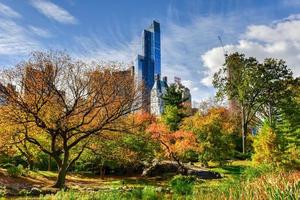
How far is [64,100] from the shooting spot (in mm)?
18562

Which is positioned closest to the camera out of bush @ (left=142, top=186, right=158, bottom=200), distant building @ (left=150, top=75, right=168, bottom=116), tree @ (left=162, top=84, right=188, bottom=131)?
bush @ (left=142, top=186, right=158, bottom=200)

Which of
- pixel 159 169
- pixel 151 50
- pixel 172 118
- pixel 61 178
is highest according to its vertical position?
pixel 151 50

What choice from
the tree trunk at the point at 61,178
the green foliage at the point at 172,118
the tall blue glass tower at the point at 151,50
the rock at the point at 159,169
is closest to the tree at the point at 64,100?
the tree trunk at the point at 61,178

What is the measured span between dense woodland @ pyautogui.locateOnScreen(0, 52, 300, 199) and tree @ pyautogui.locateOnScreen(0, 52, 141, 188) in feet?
0.15

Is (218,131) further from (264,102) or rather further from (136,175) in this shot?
(264,102)

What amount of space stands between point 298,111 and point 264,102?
1056cm

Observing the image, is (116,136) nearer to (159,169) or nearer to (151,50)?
(159,169)

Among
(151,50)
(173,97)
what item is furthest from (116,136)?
(151,50)

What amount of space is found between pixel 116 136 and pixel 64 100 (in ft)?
14.3

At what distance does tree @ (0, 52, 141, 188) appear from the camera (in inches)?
691

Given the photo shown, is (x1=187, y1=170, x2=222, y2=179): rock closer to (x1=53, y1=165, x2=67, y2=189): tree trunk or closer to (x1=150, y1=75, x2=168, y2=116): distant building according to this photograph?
(x1=150, y1=75, x2=168, y2=116): distant building

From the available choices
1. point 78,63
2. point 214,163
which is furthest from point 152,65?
point 78,63

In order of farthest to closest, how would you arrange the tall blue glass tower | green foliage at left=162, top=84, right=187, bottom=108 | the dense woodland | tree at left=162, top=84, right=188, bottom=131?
1. the tall blue glass tower
2. green foliage at left=162, top=84, right=187, bottom=108
3. tree at left=162, top=84, right=188, bottom=131
4. the dense woodland

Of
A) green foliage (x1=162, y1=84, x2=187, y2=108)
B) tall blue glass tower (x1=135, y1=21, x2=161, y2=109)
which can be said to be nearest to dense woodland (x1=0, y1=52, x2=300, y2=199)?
green foliage (x1=162, y1=84, x2=187, y2=108)
